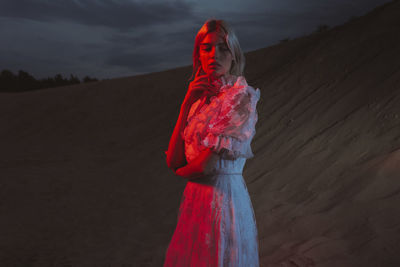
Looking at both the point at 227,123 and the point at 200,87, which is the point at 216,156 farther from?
the point at 200,87

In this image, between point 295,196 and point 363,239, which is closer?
point 363,239

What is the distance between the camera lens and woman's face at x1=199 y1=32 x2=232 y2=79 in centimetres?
144

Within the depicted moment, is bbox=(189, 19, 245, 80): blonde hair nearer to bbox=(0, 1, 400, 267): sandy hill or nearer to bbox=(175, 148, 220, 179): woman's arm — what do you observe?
bbox=(175, 148, 220, 179): woman's arm

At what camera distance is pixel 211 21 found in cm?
149

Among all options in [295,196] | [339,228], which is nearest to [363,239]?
[339,228]

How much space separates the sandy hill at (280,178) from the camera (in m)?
3.50

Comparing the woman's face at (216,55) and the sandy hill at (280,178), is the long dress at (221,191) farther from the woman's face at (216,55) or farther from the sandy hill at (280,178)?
the sandy hill at (280,178)

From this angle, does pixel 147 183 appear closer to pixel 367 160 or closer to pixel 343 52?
pixel 367 160

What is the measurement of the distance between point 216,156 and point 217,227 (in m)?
0.29

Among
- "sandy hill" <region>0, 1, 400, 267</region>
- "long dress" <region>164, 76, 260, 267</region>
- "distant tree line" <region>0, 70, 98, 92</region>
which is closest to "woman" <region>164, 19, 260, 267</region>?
"long dress" <region>164, 76, 260, 267</region>

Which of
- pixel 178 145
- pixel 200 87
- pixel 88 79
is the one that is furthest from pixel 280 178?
pixel 88 79

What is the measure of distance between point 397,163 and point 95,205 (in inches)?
188

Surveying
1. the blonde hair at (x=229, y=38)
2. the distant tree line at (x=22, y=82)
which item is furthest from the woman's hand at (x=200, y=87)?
the distant tree line at (x=22, y=82)

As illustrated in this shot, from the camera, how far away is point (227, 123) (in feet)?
4.43
